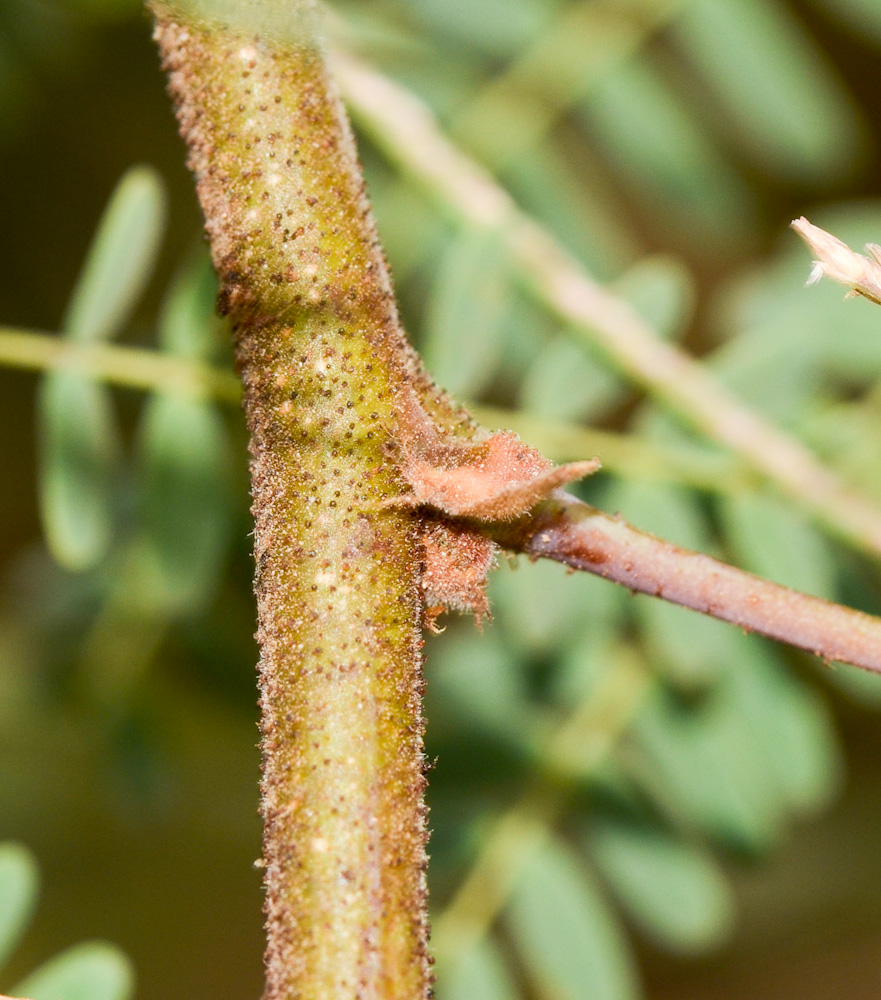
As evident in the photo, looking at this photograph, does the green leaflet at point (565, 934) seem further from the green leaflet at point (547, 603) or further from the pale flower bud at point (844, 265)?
the pale flower bud at point (844, 265)

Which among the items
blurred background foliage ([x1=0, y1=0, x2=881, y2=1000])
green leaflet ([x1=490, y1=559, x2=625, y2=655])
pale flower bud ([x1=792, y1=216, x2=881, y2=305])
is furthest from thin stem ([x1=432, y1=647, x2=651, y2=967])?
pale flower bud ([x1=792, y1=216, x2=881, y2=305])

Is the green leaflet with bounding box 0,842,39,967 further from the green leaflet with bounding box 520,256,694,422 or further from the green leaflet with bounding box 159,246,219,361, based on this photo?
the green leaflet with bounding box 520,256,694,422

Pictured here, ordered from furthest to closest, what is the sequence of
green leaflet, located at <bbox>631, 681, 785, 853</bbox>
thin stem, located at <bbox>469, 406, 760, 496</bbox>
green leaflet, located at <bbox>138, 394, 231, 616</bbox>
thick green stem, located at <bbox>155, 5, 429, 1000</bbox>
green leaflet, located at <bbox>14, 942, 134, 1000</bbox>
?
green leaflet, located at <bbox>631, 681, 785, 853</bbox>
thin stem, located at <bbox>469, 406, 760, 496</bbox>
green leaflet, located at <bbox>138, 394, 231, 616</bbox>
green leaflet, located at <bbox>14, 942, 134, 1000</bbox>
thick green stem, located at <bbox>155, 5, 429, 1000</bbox>

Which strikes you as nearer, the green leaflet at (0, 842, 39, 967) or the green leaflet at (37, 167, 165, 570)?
the green leaflet at (0, 842, 39, 967)

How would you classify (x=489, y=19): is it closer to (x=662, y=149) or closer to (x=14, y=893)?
(x=662, y=149)

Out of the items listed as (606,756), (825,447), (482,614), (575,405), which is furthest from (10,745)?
(482,614)

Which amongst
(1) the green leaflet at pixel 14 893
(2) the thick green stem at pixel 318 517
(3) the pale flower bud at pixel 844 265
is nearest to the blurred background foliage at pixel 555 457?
(1) the green leaflet at pixel 14 893

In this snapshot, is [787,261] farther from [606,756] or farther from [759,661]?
[606,756]

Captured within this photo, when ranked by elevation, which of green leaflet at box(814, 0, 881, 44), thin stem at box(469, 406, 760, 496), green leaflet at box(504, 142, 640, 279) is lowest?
thin stem at box(469, 406, 760, 496)

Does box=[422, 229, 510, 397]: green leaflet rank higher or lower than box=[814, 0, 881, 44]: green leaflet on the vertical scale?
lower
